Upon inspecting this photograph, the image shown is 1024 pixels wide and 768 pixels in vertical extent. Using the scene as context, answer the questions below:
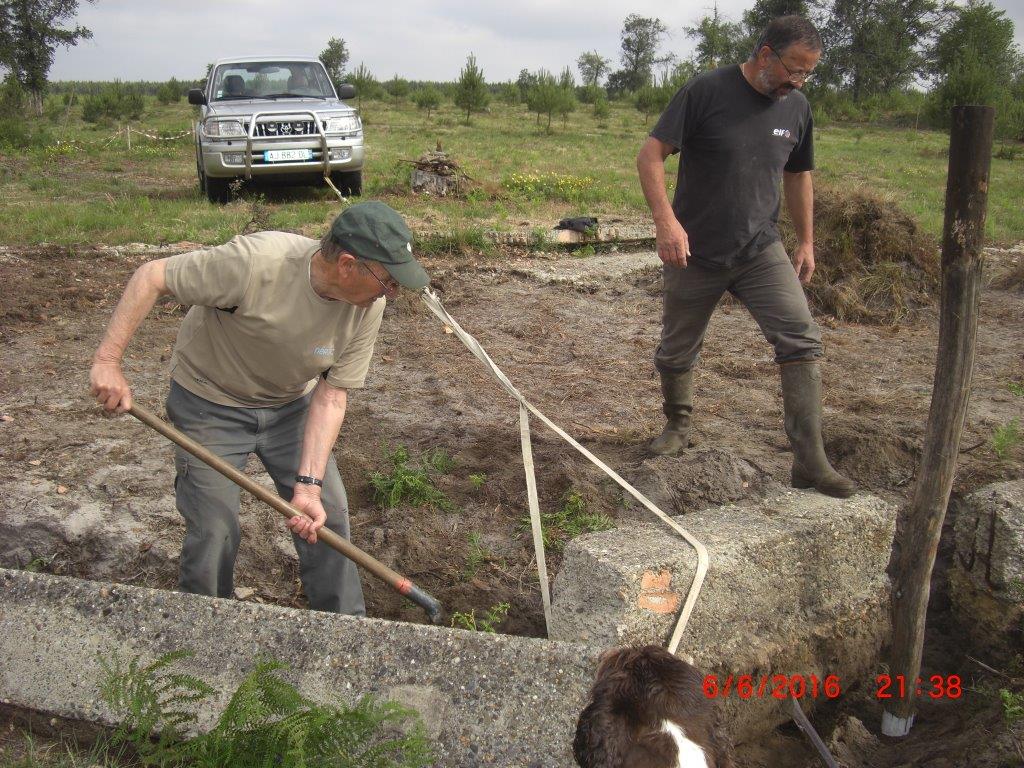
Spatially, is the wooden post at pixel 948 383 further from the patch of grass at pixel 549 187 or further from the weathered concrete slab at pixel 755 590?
the patch of grass at pixel 549 187

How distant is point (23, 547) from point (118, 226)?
6155 millimetres

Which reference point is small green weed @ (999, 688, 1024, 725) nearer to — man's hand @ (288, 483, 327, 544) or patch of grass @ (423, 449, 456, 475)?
man's hand @ (288, 483, 327, 544)

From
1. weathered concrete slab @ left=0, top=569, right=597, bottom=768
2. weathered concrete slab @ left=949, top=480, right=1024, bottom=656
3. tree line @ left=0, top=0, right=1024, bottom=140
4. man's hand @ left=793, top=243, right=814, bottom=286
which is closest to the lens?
weathered concrete slab @ left=0, top=569, right=597, bottom=768

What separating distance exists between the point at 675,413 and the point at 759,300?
0.82 m

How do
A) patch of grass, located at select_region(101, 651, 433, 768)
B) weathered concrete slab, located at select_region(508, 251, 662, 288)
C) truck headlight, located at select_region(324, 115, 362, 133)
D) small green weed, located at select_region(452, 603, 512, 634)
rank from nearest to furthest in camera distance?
patch of grass, located at select_region(101, 651, 433, 768) < small green weed, located at select_region(452, 603, 512, 634) < weathered concrete slab, located at select_region(508, 251, 662, 288) < truck headlight, located at select_region(324, 115, 362, 133)

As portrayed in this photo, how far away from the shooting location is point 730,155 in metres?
3.68

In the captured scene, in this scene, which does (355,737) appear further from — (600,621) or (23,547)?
(23,547)

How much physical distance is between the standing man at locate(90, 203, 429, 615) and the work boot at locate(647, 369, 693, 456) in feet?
5.77

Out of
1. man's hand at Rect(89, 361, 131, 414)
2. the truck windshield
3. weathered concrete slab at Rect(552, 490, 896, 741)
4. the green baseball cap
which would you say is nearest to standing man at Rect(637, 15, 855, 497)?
weathered concrete slab at Rect(552, 490, 896, 741)

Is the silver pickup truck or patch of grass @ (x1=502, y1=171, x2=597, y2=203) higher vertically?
the silver pickup truck

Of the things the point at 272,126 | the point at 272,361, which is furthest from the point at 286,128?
the point at 272,361

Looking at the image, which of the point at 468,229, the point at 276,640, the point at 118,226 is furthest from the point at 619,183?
the point at 276,640

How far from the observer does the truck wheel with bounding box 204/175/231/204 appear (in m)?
10.9

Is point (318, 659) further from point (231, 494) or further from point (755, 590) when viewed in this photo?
point (755, 590)
